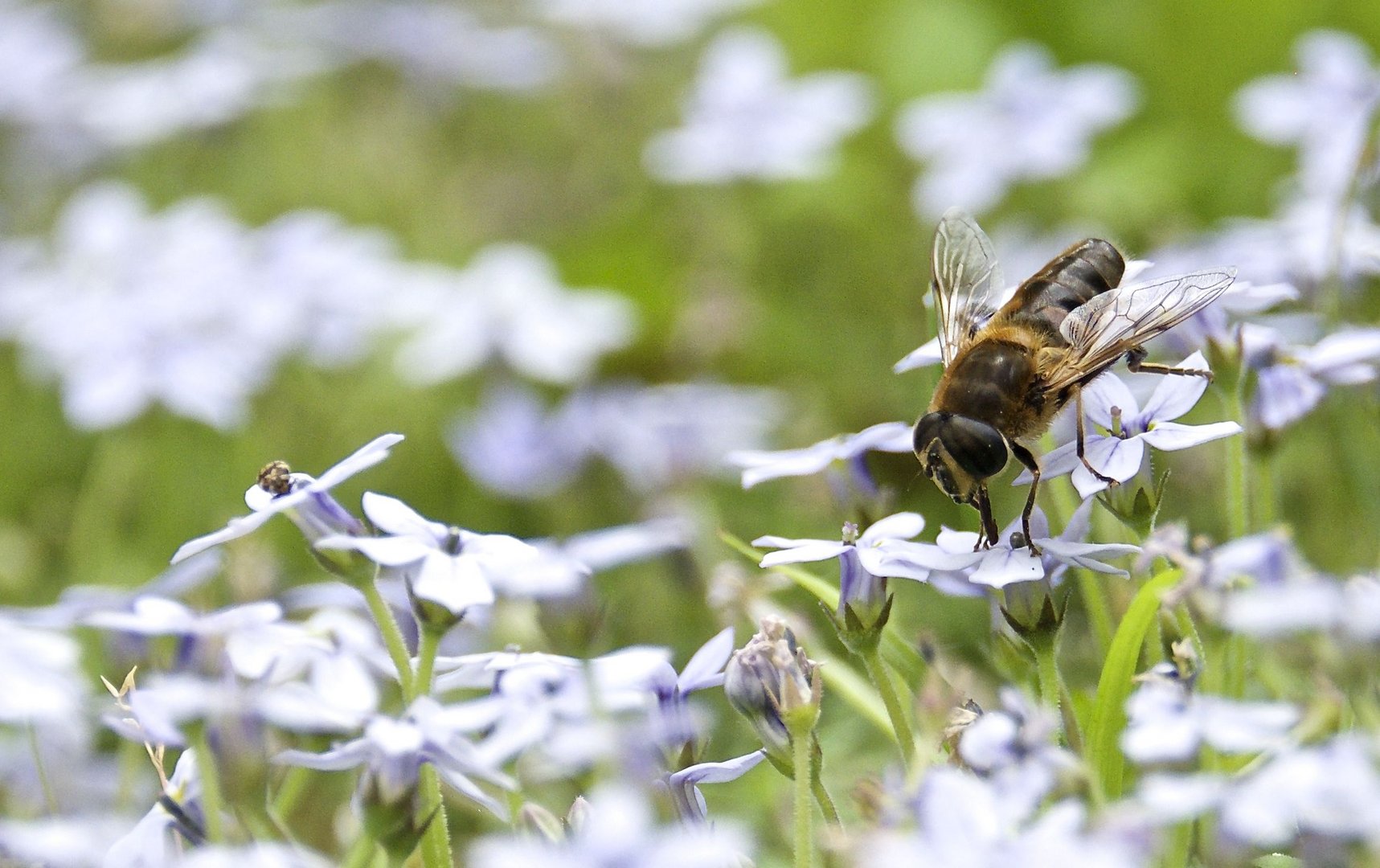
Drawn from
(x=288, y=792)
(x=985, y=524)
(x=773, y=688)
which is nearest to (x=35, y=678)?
(x=288, y=792)

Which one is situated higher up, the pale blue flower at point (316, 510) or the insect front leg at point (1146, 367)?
the insect front leg at point (1146, 367)

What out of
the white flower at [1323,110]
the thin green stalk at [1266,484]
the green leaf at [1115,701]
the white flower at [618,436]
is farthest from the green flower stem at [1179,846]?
the white flower at [618,436]

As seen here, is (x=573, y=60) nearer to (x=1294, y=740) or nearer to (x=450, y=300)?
(x=450, y=300)

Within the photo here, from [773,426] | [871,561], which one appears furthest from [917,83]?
[871,561]

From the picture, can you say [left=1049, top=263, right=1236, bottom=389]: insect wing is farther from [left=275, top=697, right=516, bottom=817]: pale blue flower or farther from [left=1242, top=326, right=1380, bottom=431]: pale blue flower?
[left=275, top=697, right=516, bottom=817]: pale blue flower

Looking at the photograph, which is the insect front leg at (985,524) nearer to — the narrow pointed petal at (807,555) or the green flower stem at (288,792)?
the narrow pointed petal at (807,555)

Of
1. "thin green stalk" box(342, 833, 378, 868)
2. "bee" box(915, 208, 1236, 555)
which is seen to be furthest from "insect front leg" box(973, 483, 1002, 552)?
"thin green stalk" box(342, 833, 378, 868)

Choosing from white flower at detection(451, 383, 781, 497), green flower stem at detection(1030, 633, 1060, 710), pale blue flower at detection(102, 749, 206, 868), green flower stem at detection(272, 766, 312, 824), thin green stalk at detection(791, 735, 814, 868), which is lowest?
white flower at detection(451, 383, 781, 497)

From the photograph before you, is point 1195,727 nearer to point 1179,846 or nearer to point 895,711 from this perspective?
point 1179,846
